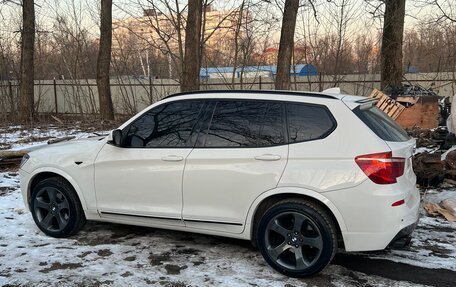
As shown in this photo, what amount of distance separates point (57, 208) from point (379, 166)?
3570mm

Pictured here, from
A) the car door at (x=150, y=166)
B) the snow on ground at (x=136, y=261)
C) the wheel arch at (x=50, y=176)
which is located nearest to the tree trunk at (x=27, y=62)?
the wheel arch at (x=50, y=176)

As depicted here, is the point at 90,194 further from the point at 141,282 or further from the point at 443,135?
the point at 443,135

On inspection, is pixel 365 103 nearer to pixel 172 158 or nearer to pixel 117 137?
pixel 172 158

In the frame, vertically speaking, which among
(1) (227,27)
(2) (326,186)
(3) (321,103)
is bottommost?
(2) (326,186)

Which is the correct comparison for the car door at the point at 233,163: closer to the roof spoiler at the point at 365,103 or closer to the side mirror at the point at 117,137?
the roof spoiler at the point at 365,103

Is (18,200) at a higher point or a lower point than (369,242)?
lower

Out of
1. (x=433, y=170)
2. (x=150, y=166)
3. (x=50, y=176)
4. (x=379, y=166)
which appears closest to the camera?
(x=379, y=166)

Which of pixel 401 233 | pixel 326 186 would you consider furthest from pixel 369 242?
pixel 326 186

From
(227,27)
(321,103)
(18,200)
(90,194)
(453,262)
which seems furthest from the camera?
(227,27)

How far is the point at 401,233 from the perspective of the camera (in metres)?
3.83

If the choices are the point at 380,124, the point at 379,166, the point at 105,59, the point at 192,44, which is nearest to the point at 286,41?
the point at 192,44

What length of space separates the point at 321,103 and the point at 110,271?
2521 mm

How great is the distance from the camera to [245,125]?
14.1 ft

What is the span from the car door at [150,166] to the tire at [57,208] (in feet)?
1.22
